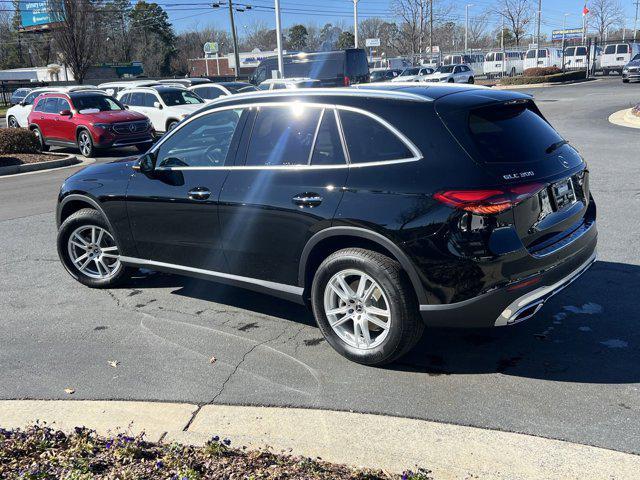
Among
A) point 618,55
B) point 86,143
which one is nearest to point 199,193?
point 86,143

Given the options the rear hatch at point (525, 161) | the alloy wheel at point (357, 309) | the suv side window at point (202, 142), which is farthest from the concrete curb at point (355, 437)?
the suv side window at point (202, 142)

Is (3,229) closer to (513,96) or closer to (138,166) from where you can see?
(138,166)

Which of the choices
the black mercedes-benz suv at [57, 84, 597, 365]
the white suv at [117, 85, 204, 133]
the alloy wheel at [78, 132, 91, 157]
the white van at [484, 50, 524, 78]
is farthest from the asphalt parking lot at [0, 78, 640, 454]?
the white van at [484, 50, 524, 78]

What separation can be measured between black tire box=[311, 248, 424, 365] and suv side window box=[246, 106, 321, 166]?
31.8 inches

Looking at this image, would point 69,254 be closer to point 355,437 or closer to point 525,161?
point 355,437

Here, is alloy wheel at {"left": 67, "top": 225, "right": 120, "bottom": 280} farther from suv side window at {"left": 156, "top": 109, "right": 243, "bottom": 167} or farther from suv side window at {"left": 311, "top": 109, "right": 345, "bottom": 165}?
suv side window at {"left": 311, "top": 109, "right": 345, "bottom": 165}

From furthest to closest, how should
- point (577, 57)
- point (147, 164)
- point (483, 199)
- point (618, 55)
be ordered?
1. point (577, 57)
2. point (618, 55)
3. point (147, 164)
4. point (483, 199)

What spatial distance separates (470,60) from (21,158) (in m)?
48.2

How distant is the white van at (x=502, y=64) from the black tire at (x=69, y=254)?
169 ft

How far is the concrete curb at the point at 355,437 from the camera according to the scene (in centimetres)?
310

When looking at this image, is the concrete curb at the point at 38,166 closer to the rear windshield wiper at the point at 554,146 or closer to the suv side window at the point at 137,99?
the suv side window at the point at 137,99

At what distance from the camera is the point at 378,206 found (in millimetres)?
3986

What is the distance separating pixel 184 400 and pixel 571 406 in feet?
7.70

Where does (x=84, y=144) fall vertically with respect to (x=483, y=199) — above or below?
below
